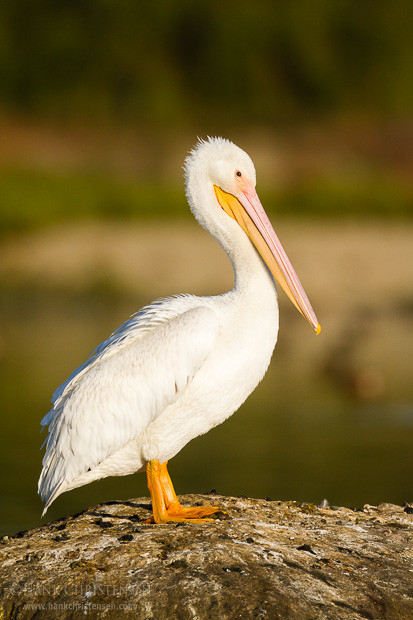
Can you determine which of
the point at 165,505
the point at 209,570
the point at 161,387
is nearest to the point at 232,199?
the point at 161,387

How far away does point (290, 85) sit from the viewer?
58.6 metres

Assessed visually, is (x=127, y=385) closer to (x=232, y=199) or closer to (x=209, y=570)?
(x=209, y=570)

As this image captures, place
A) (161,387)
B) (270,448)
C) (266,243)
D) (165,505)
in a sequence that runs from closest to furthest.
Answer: (161,387) < (165,505) < (266,243) < (270,448)

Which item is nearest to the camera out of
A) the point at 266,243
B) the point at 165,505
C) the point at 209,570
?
the point at 209,570

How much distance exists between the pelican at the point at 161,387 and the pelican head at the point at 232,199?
271 mm

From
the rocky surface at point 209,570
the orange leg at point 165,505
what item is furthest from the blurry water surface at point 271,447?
the rocky surface at point 209,570

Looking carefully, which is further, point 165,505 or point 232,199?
point 232,199

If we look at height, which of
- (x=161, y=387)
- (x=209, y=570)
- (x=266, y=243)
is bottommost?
(x=209, y=570)

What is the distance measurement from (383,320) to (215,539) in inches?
807

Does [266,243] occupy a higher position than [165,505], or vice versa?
[266,243]

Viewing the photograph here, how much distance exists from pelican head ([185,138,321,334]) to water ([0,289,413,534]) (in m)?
3.95

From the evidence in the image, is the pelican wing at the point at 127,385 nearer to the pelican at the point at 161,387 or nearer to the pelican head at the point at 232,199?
the pelican at the point at 161,387

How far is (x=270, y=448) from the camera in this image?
1130 centimetres

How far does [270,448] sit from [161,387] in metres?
6.42
